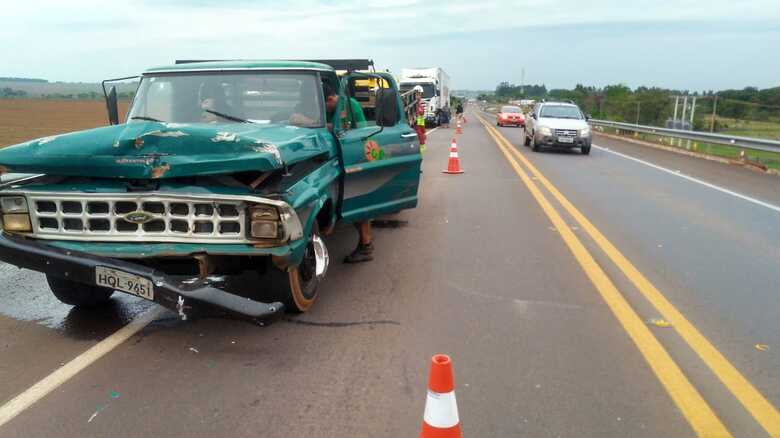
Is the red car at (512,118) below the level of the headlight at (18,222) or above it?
below

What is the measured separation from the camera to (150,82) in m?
5.95

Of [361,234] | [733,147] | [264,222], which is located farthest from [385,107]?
[733,147]

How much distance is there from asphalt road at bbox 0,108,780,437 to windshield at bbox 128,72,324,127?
1.61m

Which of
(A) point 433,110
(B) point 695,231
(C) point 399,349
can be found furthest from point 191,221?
(A) point 433,110

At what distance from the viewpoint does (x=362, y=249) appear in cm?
675

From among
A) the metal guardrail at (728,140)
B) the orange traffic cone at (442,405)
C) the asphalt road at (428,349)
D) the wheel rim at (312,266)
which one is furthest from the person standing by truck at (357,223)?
the metal guardrail at (728,140)

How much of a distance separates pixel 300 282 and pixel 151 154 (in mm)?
1456

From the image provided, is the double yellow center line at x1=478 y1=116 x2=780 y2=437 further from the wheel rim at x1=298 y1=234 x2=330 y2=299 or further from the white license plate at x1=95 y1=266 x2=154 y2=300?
the white license plate at x1=95 y1=266 x2=154 y2=300

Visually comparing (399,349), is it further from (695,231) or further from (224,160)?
(695,231)

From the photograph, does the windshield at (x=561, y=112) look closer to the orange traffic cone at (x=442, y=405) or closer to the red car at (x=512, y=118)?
the orange traffic cone at (x=442, y=405)

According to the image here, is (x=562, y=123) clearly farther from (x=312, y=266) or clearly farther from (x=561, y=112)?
(x=312, y=266)

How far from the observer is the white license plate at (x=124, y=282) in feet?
12.8

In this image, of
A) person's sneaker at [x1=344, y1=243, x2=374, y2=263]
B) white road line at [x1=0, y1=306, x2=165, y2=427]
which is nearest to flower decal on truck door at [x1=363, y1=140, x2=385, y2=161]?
person's sneaker at [x1=344, y1=243, x2=374, y2=263]

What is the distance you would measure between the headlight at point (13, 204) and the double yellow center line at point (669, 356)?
431 cm
